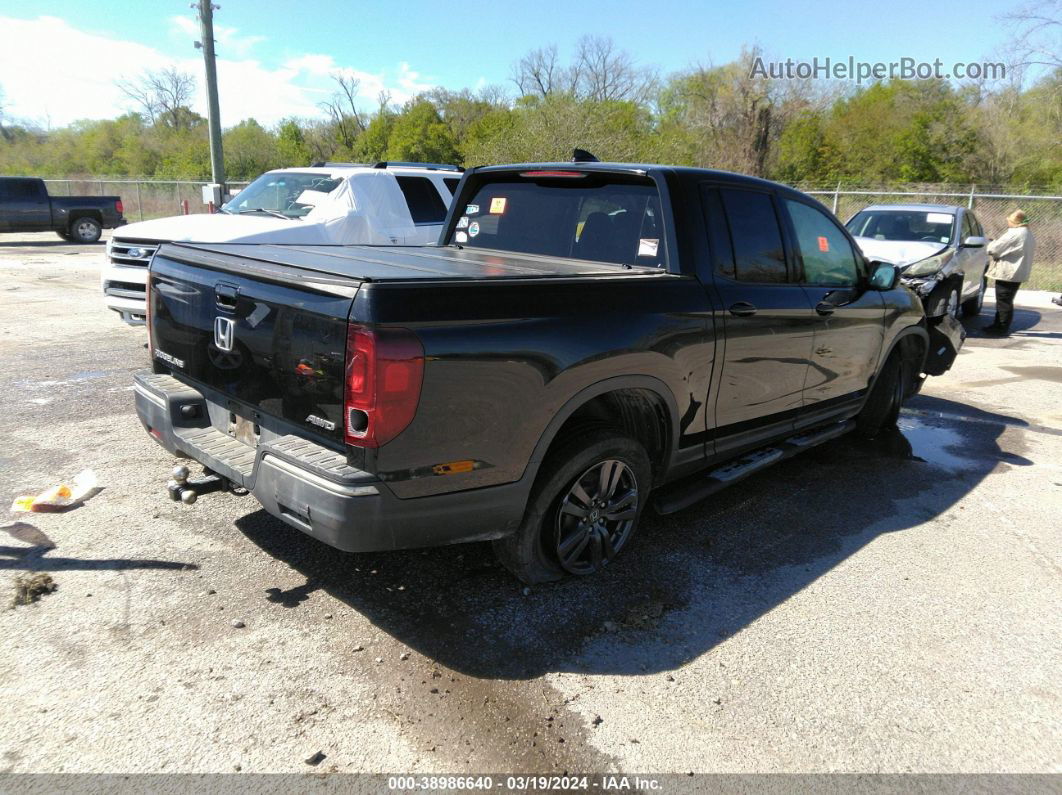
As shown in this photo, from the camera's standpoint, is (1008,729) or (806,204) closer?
(1008,729)

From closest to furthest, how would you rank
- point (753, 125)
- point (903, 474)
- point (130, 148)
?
point (903, 474) → point (753, 125) → point (130, 148)

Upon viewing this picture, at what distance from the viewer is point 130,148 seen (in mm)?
57188

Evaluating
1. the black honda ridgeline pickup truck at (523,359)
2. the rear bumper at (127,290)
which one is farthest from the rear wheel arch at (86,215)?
the black honda ridgeline pickup truck at (523,359)

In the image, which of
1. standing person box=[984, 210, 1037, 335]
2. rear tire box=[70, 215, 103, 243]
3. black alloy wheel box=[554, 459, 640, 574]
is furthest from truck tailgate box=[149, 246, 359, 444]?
rear tire box=[70, 215, 103, 243]

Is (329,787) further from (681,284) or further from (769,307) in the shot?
(769,307)

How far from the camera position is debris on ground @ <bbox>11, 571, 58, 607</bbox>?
127 inches

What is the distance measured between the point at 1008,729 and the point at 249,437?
3206 millimetres

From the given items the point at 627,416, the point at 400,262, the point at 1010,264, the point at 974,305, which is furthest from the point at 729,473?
the point at 974,305

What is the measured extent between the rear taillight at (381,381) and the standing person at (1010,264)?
38.3 ft

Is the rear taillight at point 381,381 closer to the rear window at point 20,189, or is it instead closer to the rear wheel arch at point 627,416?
the rear wheel arch at point 627,416

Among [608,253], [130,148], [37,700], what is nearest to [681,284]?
[608,253]

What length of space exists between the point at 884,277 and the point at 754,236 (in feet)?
4.91

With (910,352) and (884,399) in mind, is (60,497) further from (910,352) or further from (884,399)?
(910,352)

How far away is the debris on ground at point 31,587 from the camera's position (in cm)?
321
